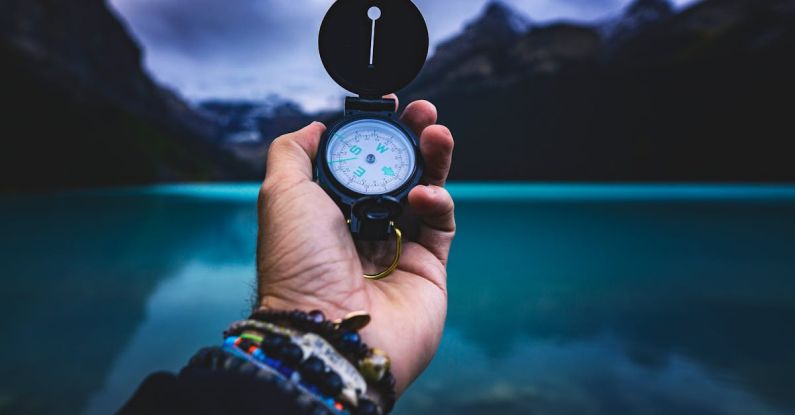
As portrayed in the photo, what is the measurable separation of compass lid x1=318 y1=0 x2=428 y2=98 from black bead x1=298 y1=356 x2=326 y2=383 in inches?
46.5

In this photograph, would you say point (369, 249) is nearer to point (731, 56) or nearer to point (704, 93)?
point (704, 93)

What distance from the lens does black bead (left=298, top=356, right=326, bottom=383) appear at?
33.9 inches

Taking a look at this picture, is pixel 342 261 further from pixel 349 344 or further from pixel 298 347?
pixel 298 347

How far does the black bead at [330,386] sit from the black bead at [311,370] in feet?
0.04

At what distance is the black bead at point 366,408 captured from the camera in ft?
2.85

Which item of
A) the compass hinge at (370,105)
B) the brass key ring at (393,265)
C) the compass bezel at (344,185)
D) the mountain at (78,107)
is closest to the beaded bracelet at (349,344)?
the brass key ring at (393,265)

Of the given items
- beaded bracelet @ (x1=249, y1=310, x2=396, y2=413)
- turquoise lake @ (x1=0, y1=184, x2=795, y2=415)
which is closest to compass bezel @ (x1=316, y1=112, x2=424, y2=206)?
turquoise lake @ (x1=0, y1=184, x2=795, y2=415)

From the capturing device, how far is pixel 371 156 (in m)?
1.75

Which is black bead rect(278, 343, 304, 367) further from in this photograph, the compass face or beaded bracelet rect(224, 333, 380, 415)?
the compass face

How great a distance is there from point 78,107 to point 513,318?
71.8 m

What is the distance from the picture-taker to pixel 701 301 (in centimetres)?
863

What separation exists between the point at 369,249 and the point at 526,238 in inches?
576

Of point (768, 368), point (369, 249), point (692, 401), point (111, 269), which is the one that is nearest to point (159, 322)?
point (111, 269)

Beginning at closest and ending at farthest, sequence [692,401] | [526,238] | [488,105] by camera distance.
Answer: [692,401] → [526,238] → [488,105]
